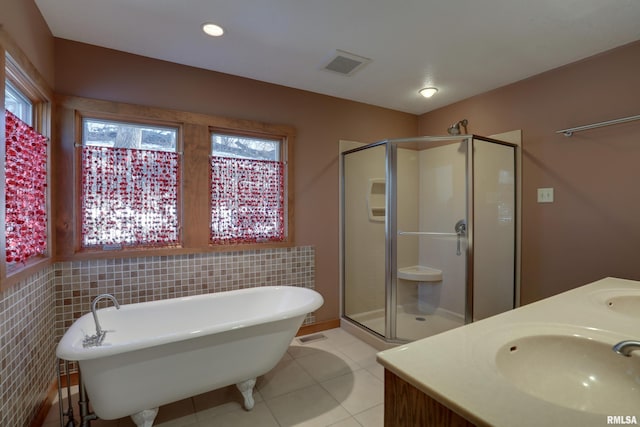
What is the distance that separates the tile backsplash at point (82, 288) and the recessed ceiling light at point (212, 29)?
5.42 feet

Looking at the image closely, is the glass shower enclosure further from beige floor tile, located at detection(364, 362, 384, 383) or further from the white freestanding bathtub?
the white freestanding bathtub

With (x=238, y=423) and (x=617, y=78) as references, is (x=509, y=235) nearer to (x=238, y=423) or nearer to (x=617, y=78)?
(x=617, y=78)

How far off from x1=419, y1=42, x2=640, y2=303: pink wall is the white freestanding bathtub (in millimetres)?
2056

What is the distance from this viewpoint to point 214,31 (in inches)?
78.1

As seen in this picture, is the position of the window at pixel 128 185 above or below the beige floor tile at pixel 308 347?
above

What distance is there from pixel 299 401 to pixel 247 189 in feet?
5.57

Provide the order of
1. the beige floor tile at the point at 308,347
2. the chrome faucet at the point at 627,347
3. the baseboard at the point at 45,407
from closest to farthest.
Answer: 1. the chrome faucet at the point at 627,347
2. the baseboard at the point at 45,407
3. the beige floor tile at the point at 308,347

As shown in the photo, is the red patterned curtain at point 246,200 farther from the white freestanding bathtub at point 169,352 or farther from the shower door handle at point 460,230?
the shower door handle at point 460,230

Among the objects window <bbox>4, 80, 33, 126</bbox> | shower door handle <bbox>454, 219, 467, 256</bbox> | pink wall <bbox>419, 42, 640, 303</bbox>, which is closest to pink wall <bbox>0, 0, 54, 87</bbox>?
window <bbox>4, 80, 33, 126</bbox>

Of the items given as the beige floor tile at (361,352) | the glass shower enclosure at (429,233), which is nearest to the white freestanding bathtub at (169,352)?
the beige floor tile at (361,352)

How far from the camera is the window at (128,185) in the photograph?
2.15 m

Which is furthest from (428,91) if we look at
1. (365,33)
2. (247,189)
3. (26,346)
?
(26,346)

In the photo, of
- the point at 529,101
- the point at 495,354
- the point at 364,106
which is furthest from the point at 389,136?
the point at 495,354

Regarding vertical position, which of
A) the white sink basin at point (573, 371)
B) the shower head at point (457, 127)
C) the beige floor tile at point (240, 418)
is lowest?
the beige floor tile at point (240, 418)
